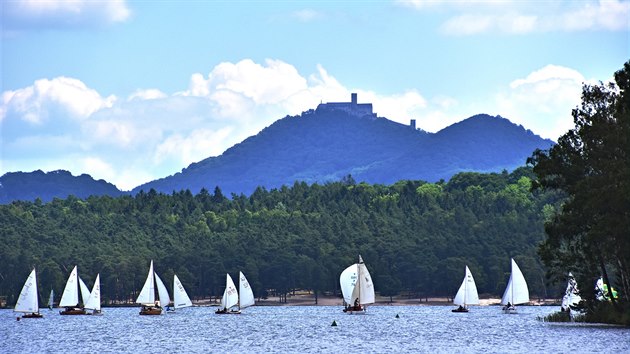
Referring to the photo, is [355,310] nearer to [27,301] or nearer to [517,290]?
[517,290]

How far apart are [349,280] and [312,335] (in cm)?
3830

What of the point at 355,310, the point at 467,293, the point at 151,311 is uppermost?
the point at 467,293

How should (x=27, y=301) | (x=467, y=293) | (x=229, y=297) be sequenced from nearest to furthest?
(x=27, y=301), (x=229, y=297), (x=467, y=293)

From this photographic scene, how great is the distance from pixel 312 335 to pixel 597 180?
2999 centimetres

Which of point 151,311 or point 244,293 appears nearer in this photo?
point 244,293

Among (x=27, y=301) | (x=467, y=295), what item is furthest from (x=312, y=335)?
(x=467, y=295)

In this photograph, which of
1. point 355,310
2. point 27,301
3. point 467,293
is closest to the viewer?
point 27,301

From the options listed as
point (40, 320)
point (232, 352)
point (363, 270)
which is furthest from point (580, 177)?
point (40, 320)

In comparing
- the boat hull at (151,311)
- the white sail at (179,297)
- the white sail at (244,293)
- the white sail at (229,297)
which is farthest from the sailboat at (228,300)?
the boat hull at (151,311)

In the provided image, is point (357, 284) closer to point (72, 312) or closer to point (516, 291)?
point (516, 291)

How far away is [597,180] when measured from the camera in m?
86.7

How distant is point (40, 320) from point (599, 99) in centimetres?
7817

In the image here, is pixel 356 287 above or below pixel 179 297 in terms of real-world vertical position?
below

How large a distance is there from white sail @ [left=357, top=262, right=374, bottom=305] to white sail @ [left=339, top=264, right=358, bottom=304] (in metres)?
0.65
